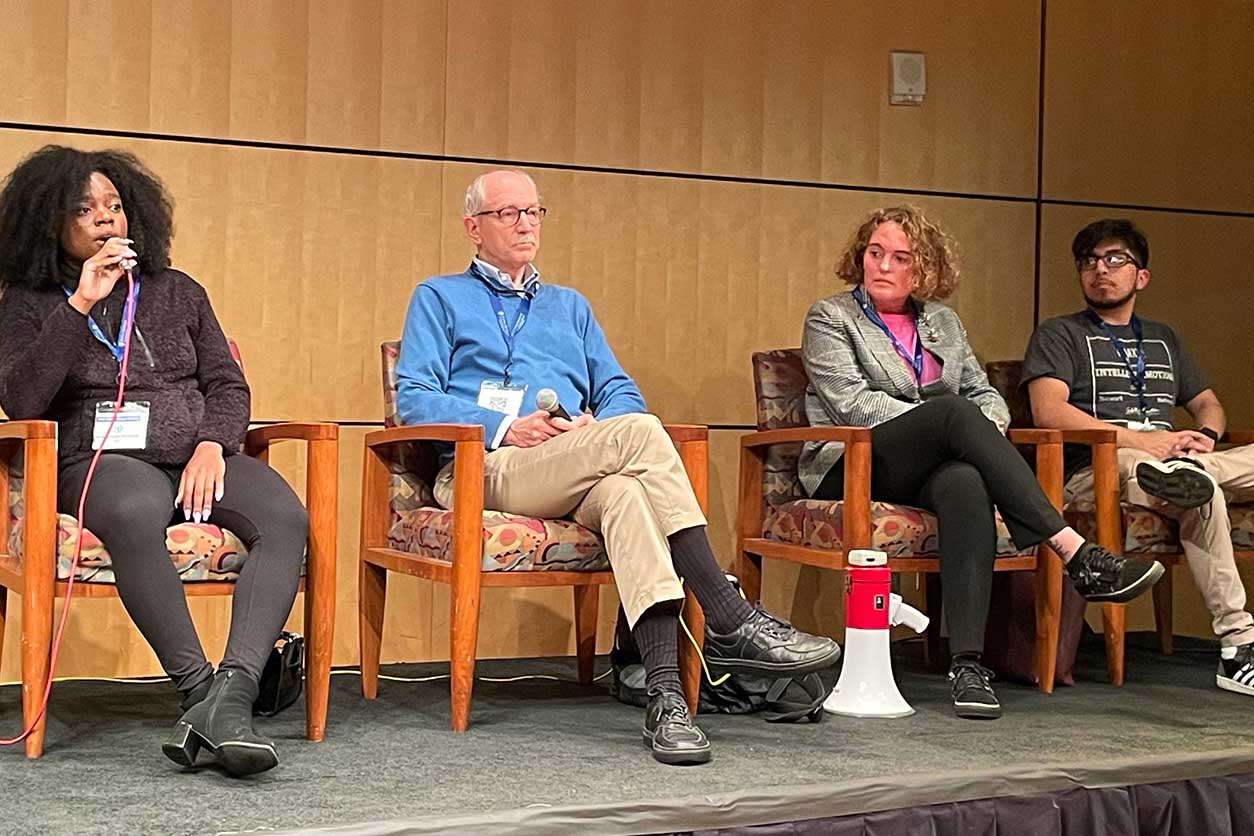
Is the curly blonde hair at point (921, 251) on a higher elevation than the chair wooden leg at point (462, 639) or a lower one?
higher

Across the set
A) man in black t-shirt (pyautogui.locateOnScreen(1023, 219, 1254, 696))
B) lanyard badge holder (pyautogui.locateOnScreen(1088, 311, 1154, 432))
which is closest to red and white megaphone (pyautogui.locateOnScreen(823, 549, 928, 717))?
man in black t-shirt (pyautogui.locateOnScreen(1023, 219, 1254, 696))

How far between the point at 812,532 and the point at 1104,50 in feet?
7.33

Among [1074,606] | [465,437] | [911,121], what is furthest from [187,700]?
[911,121]

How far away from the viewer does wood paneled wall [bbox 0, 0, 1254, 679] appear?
400cm

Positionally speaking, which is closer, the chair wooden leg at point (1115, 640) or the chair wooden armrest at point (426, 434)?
the chair wooden armrest at point (426, 434)

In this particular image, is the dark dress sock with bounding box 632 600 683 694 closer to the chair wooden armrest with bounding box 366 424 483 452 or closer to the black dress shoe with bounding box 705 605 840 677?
the black dress shoe with bounding box 705 605 840 677

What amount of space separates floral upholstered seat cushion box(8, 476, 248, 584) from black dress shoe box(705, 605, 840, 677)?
0.98m

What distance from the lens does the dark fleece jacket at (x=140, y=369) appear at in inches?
115

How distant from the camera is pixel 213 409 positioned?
3158 mm

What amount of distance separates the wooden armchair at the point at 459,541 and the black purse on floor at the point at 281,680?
197 mm

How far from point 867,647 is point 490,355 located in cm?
109

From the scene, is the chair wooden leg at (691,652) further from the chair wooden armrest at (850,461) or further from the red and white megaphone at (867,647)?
the chair wooden armrest at (850,461)

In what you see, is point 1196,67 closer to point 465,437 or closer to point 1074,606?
point 1074,606

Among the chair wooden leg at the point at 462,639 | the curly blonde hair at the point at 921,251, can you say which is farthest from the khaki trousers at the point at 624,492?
the curly blonde hair at the point at 921,251
